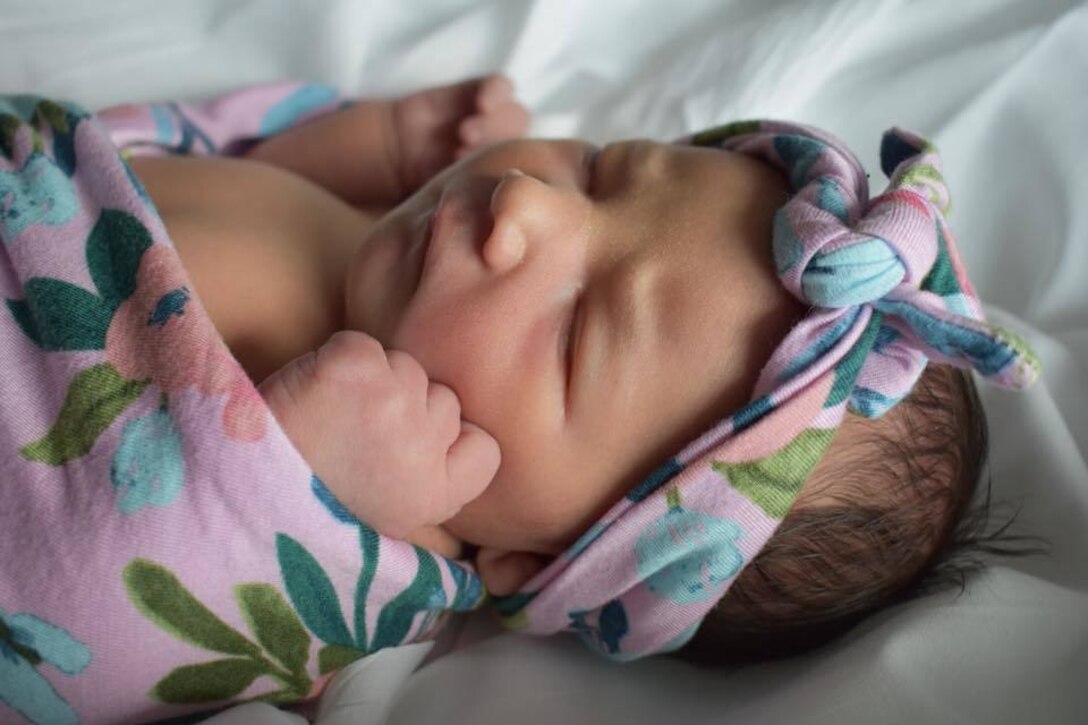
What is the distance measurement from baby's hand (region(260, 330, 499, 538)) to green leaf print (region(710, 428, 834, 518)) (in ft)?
0.83

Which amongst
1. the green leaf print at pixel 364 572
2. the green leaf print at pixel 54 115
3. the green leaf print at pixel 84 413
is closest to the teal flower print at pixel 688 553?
the green leaf print at pixel 364 572

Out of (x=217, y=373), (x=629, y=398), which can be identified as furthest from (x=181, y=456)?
(x=629, y=398)

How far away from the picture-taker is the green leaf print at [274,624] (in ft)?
2.97

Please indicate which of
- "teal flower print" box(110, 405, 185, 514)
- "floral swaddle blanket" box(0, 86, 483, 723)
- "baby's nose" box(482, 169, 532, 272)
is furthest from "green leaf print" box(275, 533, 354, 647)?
"baby's nose" box(482, 169, 532, 272)

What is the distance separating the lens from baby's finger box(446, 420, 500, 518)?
962mm

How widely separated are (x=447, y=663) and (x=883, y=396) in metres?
0.61

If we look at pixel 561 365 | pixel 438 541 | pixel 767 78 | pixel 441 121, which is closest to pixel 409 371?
pixel 561 365

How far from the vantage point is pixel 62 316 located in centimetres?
90

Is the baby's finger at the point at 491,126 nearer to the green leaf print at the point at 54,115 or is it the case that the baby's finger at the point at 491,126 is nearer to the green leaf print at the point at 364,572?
the green leaf print at the point at 54,115

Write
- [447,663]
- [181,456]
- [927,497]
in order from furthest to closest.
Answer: [447,663]
[927,497]
[181,456]

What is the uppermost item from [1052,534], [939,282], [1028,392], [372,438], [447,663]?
[939,282]

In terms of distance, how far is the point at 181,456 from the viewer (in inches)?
33.3

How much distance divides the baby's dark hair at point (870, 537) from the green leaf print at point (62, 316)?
0.72 m

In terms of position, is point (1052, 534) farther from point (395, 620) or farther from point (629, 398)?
point (395, 620)
